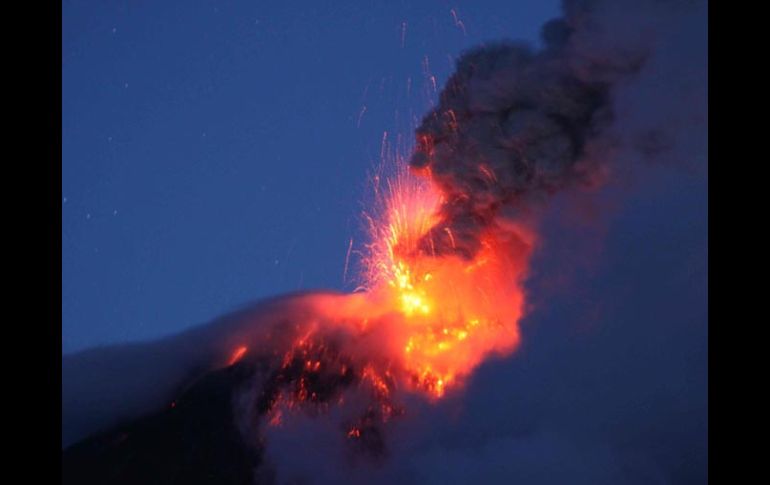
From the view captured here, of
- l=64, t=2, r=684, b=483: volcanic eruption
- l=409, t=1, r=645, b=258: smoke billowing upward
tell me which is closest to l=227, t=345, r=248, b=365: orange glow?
l=64, t=2, r=684, b=483: volcanic eruption

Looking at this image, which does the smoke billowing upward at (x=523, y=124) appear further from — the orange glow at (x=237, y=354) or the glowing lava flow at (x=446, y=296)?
the orange glow at (x=237, y=354)

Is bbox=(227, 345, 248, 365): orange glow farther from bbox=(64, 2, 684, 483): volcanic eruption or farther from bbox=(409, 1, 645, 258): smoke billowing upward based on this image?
bbox=(409, 1, 645, 258): smoke billowing upward

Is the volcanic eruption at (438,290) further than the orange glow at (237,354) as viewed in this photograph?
No

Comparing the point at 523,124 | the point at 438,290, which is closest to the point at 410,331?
the point at 438,290

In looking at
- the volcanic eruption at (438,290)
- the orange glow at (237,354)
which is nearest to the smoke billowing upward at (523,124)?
the volcanic eruption at (438,290)

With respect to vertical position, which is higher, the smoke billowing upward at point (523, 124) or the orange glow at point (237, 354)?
the smoke billowing upward at point (523, 124)

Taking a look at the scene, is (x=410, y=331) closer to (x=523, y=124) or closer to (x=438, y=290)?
(x=438, y=290)
